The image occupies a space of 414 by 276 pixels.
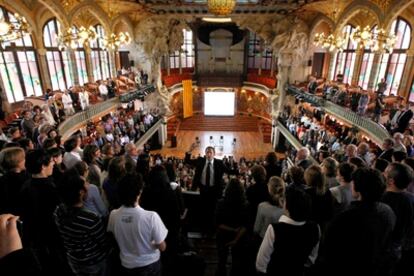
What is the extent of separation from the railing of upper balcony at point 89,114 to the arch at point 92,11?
3835mm

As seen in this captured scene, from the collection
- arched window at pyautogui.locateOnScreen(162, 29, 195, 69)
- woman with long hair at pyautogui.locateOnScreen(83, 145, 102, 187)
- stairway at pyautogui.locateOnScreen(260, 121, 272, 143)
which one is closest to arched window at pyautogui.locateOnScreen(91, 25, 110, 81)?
arched window at pyautogui.locateOnScreen(162, 29, 195, 69)

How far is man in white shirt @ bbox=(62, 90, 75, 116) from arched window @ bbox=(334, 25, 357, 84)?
1618cm

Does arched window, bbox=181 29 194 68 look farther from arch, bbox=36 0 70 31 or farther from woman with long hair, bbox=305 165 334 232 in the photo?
woman with long hair, bbox=305 165 334 232

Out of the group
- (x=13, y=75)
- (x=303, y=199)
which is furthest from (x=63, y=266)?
(x=13, y=75)

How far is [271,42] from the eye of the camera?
1872 centimetres

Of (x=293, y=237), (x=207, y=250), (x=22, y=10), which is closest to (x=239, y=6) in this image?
(x=22, y=10)

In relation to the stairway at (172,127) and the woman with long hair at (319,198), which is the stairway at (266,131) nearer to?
the stairway at (172,127)

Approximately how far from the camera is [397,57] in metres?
14.1

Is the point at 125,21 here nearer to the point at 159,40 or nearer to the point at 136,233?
the point at 159,40

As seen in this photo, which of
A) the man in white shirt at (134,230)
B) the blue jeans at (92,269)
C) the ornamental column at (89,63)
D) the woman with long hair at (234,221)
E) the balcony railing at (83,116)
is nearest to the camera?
the man in white shirt at (134,230)

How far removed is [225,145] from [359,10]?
1128 centimetres

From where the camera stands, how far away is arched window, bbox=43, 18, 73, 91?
1440cm

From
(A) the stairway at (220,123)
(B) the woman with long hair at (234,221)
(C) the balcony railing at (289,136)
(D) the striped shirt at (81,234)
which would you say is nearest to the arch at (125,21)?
(A) the stairway at (220,123)

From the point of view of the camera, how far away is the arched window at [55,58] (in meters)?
14.4
